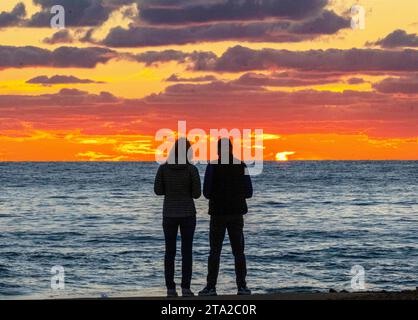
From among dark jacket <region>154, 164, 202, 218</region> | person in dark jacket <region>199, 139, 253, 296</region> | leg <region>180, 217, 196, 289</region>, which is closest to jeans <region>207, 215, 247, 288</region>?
person in dark jacket <region>199, 139, 253, 296</region>

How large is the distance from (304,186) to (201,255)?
50.8 metres

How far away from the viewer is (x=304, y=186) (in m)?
77.3

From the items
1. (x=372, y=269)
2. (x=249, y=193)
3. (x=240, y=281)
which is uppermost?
(x=249, y=193)

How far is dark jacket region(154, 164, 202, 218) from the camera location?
1075 cm

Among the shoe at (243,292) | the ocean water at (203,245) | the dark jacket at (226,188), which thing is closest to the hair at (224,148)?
the dark jacket at (226,188)

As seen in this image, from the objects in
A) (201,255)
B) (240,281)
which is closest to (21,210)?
(201,255)

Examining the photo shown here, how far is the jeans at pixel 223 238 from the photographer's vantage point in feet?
36.0

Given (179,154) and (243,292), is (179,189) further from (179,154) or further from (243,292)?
(243,292)

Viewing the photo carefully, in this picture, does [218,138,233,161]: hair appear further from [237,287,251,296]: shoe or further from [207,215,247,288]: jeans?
[237,287,251,296]: shoe
